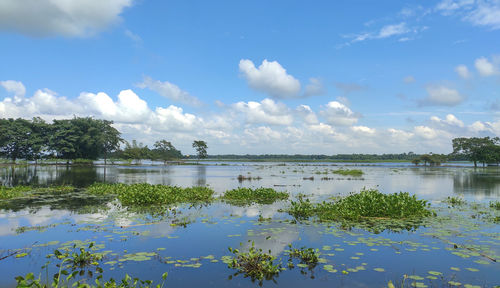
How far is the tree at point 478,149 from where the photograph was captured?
87625 mm

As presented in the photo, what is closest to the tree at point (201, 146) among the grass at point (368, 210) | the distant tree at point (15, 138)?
the distant tree at point (15, 138)

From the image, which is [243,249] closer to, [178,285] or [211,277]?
[211,277]

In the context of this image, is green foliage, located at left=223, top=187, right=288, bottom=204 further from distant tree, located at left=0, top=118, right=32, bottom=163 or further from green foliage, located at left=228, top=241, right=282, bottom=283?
distant tree, located at left=0, top=118, right=32, bottom=163

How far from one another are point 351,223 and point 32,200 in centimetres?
1929

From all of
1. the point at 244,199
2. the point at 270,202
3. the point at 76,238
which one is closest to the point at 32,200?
the point at 76,238

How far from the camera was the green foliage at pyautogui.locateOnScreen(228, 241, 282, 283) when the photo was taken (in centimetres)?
750

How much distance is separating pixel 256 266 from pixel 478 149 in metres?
106

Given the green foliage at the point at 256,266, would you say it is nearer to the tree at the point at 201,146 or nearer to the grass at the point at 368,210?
the grass at the point at 368,210

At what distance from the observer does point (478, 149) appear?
88.9 meters

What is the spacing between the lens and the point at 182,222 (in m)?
13.2

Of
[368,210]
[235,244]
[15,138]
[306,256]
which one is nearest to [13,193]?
[235,244]

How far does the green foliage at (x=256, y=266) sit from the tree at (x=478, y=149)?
104965 mm

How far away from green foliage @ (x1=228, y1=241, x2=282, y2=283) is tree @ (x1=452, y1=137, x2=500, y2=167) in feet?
344

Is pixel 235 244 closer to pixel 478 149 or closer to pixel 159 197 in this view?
pixel 159 197
